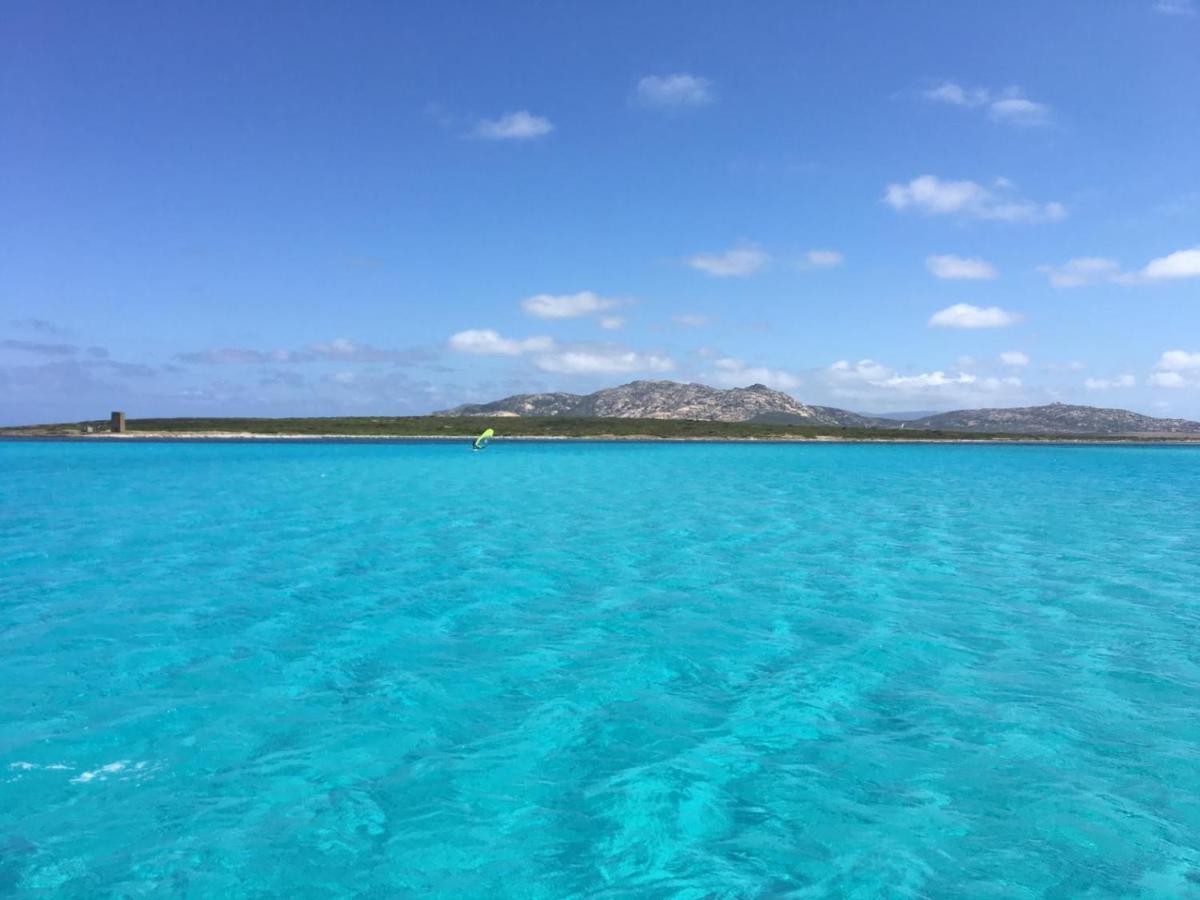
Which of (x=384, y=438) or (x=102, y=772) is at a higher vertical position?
(x=384, y=438)

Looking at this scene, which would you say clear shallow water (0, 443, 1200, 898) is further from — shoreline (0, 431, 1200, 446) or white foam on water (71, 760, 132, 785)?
shoreline (0, 431, 1200, 446)

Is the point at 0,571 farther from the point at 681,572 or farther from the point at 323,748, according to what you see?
the point at 681,572

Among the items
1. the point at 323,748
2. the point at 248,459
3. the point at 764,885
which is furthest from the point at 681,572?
the point at 248,459

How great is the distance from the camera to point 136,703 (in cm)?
1299

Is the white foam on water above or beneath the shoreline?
beneath

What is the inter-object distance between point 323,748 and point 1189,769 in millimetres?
12635

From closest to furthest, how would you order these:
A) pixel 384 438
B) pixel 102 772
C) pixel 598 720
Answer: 1. pixel 102 772
2. pixel 598 720
3. pixel 384 438

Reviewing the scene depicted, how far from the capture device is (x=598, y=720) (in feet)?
40.8

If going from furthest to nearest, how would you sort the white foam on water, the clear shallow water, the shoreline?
the shoreline < the white foam on water < the clear shallow water

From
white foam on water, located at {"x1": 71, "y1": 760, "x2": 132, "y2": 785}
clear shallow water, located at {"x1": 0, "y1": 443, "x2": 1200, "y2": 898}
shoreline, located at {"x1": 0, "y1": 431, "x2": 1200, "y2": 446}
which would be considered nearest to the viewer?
clear shallow water, located at {"x1": 0, "y1": 443, "x2": 1200, "y2": 898}

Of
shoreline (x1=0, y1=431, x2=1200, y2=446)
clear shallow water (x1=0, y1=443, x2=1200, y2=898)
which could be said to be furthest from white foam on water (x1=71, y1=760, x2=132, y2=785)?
shoreline (x1=0, y1=431, x2=1200, y2=446)

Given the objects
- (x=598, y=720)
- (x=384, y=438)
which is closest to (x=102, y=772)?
(x=598, y=720)

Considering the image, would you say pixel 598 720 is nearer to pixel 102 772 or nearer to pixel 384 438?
pixel 102 772

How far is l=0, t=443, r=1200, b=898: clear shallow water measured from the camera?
27.8 ft
